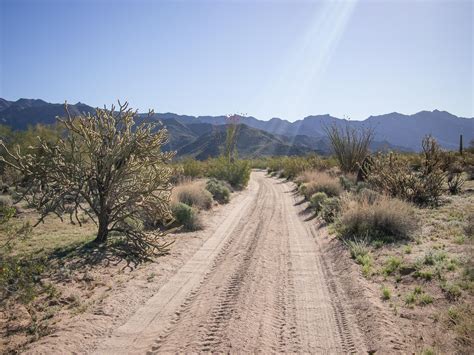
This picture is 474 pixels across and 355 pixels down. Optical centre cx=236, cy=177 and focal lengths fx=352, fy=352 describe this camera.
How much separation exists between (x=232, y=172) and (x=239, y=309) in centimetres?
2043

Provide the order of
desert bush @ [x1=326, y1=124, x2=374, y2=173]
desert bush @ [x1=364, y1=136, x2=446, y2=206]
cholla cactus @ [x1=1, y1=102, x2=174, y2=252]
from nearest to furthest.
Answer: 1. cholla cactus @ [x1=1, y1=102, x2=174, y2=252]
2. desert bush @ [x1=364, y1=136, x2=446, y2=206]
3. desert bush @ [x1=326, y1=124, x2=374, y2=173]

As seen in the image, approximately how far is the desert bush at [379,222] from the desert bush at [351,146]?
14012mm

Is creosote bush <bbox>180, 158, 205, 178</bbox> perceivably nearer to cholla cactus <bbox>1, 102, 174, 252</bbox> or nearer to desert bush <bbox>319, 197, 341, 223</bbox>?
desert bush <bbox>319, 197, 341, 223</bbox>

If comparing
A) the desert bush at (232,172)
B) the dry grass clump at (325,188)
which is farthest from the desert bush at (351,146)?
the desert bush at (232,172)

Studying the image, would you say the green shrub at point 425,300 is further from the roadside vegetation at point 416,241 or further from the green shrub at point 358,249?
the green shrub at point 358,249

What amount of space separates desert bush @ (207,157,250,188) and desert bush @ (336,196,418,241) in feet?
48.6

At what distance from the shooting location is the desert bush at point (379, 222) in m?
9.99

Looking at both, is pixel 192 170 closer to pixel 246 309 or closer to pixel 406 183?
pixel 406 183

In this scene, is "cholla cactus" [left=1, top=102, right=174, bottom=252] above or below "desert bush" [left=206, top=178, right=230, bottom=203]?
above

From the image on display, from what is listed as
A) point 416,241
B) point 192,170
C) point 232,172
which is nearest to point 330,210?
point 416,241

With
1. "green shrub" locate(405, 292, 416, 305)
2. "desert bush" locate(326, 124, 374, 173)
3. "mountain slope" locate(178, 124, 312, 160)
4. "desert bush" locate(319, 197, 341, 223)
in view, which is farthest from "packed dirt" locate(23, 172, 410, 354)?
"mountain slope" locate(178, 124, 312, 160)

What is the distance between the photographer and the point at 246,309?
5.70 meters

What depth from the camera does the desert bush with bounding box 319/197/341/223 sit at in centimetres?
1294

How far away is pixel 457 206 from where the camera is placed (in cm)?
1322
